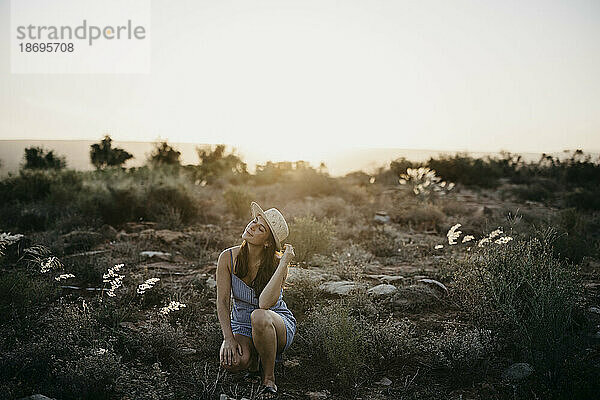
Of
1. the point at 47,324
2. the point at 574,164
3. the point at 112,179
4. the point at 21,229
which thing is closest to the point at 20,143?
the point at 112,179

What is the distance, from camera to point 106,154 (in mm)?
24375

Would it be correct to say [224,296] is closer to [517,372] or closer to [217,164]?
[517,372]

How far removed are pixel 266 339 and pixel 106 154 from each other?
75.9 feet

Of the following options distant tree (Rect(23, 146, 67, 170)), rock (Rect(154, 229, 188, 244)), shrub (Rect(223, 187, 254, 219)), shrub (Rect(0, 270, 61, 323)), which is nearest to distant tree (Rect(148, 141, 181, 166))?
distant tree (Rect(23, 146, 67, 170))

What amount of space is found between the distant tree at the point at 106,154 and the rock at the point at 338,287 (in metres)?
20.9

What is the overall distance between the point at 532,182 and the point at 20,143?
22.4 m

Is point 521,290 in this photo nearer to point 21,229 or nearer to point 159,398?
point 159,398

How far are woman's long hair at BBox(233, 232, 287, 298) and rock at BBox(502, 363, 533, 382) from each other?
6.66 ft

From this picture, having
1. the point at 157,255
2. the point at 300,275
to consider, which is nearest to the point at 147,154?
the point at 157,255

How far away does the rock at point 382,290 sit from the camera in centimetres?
555

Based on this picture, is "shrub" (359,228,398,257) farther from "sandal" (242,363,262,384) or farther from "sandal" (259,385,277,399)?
"sandal" (259,385,277,399)

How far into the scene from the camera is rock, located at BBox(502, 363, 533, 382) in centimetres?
371

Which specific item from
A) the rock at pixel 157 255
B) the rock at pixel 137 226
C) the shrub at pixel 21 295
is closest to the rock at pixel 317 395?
the shrub at pixel 21 295

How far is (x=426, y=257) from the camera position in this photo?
24.4 ft
